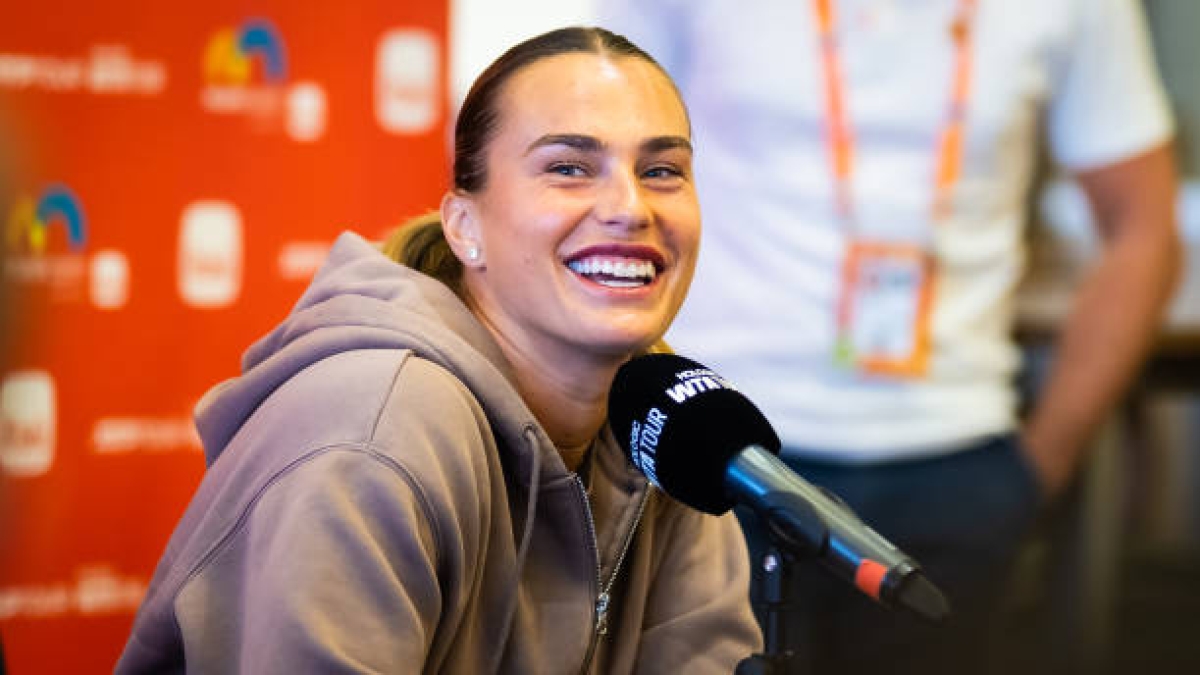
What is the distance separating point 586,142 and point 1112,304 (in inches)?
56.3

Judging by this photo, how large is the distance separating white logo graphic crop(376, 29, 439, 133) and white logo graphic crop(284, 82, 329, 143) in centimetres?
11

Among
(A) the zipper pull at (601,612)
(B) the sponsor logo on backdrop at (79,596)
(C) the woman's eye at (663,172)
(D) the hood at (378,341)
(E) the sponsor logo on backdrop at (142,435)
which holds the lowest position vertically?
(B) the sponsor logo on backdrop at (79,596)

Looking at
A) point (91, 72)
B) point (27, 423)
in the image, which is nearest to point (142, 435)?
point (27, 423)

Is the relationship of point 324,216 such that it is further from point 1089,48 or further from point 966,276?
point 1089,48

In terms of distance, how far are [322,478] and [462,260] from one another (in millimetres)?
361

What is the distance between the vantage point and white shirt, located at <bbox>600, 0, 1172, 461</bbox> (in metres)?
2.03

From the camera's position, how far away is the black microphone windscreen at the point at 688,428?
107 centimetres

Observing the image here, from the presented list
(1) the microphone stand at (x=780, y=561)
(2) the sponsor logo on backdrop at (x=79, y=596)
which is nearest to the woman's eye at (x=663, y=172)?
(1) the microphone stand at (x=780, y=561)

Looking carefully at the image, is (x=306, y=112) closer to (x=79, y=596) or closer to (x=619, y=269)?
(x=79, y=596)

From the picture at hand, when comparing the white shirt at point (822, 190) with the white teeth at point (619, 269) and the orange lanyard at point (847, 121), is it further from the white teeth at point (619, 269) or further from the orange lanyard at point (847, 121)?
the white teeth at point (619, 269)

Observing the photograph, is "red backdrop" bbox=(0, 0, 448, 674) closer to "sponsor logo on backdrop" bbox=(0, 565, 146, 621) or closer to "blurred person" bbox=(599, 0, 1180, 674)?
"sponsor logo on backdrop" bbox=(0, 565, 146, 621)

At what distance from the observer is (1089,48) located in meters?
2.21

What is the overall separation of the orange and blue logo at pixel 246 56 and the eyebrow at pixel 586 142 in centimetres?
129

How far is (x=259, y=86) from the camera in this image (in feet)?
8.05
